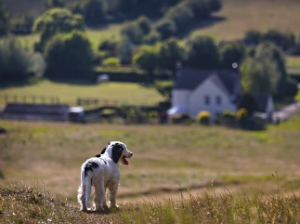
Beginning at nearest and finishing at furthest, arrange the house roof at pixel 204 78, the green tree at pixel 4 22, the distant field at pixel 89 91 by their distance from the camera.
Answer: the house roof at pixel 204 78 → the distant field at pixel 89 91 → the green tree at pixel 4 22

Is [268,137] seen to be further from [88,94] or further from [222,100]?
[88,94]

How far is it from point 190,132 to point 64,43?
173ft

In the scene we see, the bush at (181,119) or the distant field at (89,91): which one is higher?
the distant field at (89,91)

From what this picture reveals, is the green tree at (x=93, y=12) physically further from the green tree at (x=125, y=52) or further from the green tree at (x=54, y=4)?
the green tree at (x=125, y=52)

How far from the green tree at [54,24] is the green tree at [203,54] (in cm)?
2318

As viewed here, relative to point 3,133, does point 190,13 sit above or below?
above

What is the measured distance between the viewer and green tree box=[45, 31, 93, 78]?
10525 cm

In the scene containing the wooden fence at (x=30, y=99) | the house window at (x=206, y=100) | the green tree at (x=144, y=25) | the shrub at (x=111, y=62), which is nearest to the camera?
the house window at (x=206, y=100)

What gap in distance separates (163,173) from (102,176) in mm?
24611

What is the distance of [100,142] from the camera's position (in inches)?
2014

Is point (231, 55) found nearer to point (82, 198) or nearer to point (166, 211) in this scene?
point (82, 198)

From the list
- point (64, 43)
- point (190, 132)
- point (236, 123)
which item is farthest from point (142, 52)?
point (190, 132)

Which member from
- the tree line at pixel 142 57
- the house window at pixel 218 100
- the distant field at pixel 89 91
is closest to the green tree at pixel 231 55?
the tree line at pixel 142 57

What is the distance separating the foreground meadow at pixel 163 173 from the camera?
11039 mm
